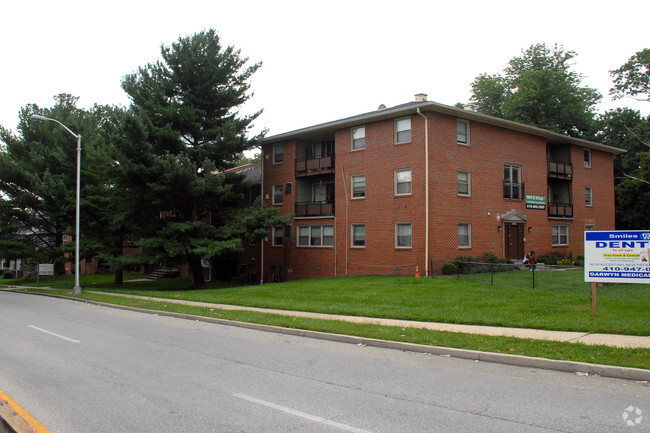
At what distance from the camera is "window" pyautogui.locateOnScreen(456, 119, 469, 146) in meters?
26.2

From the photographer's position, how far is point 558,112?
43.6 meters

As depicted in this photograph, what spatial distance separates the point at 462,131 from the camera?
26.5 metres

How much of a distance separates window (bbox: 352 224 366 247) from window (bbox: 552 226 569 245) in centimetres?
1279

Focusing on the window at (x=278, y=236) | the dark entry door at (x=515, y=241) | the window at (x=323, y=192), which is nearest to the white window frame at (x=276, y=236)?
the window at (x=278, y=236)

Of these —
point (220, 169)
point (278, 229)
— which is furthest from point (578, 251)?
point (220, 169)

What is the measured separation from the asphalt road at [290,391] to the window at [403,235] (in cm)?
1529

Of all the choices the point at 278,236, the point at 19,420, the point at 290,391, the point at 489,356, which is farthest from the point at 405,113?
the point at 19,420

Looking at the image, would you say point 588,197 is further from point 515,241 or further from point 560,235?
point 515,241

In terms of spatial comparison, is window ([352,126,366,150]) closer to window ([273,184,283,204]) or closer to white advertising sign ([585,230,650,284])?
window ([273,184,283,204])

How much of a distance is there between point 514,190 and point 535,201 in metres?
1.86

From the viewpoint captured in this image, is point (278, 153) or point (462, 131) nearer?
point (462, 131)

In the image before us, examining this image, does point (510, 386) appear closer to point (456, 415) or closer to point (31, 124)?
point (456, 415)

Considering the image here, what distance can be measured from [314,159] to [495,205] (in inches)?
437

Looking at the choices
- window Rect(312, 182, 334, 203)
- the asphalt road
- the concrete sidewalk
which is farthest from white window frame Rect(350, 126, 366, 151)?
the asphalt road
